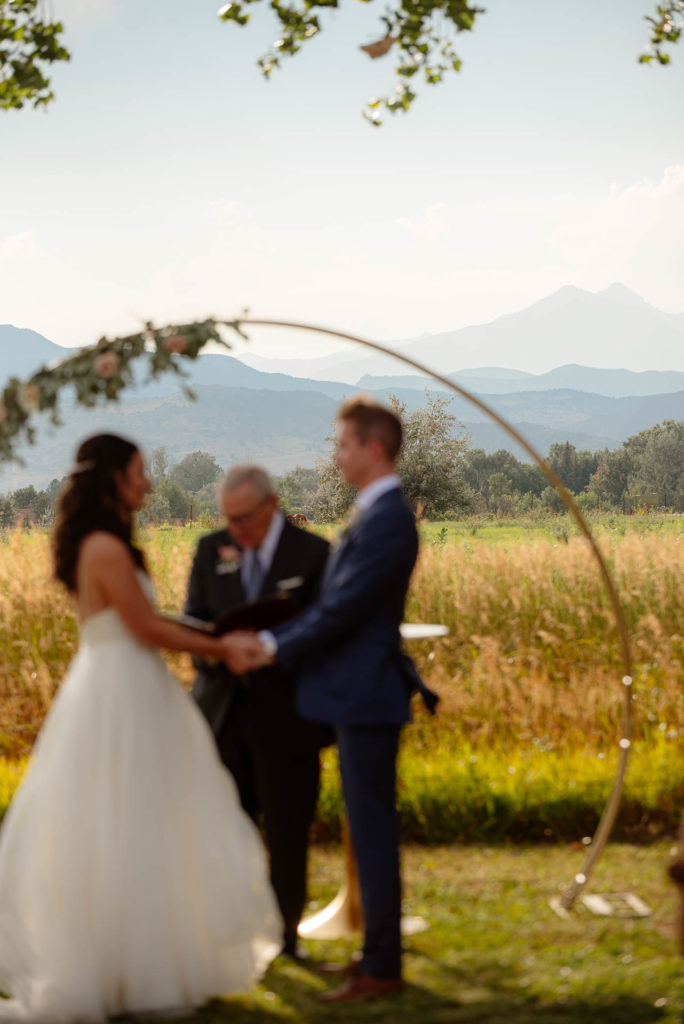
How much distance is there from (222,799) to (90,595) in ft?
2.80

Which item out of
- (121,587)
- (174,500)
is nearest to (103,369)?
(121,587)

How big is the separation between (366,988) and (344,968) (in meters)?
0.40

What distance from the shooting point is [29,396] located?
14.8ft

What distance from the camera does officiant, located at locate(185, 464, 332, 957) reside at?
4.27m

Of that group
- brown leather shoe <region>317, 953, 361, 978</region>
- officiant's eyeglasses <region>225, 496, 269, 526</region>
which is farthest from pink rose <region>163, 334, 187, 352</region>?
brown leather shoe <region>317, 953, 361, 978</region>

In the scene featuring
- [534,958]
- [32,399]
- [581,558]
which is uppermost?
[32,399]

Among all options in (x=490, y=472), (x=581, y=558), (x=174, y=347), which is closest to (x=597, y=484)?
(x=490, y=472)

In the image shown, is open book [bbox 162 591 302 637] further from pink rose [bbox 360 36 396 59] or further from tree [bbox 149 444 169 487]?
tree [bbox 149 444 169 487]

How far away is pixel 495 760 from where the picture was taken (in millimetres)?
6594

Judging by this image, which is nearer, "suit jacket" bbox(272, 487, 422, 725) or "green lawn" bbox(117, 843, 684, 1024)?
"suit jacket" bbox(272, 487, 422, 725)

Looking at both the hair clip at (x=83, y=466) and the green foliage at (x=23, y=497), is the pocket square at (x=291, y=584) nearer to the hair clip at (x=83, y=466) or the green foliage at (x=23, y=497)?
the hair clip at (x=83, y=466)

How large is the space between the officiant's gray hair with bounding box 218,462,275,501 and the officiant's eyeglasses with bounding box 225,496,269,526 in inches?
1.0

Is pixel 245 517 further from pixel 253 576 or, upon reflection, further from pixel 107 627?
pixel 107 627

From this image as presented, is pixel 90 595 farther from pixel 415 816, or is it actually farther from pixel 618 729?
pixel 618 729
